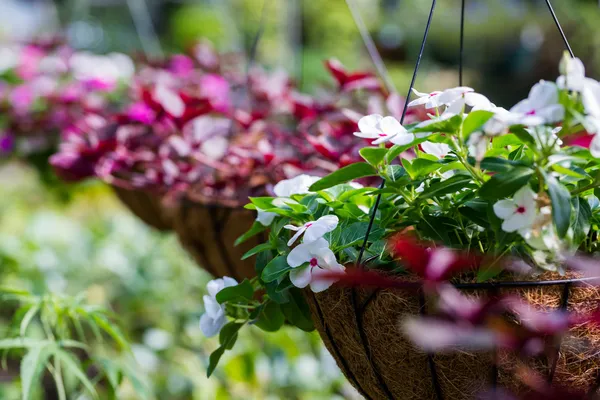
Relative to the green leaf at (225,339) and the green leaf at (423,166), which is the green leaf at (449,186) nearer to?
the green leaf at (423,166)

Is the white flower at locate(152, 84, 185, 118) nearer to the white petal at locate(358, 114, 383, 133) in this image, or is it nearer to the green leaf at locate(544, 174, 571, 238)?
the white petal at locate(358, 114, 383, 133)

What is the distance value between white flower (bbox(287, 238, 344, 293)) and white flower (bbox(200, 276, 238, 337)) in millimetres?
133

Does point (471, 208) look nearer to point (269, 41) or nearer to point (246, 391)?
point (246, 391)

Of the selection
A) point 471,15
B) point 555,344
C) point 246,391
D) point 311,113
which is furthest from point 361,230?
point 471,15

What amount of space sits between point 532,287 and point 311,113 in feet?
2.73

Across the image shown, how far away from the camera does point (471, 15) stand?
1064cm

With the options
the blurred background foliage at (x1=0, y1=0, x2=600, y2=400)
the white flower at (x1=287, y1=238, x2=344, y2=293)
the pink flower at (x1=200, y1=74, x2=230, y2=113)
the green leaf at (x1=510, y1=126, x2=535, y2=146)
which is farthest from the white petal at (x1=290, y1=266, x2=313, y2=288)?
the pink flower at (x1=200, y1=74, x2=230, y2=113)

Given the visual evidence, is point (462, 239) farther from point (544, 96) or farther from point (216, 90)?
point (216, 90)

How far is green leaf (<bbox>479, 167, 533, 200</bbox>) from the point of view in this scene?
A: 529 mm

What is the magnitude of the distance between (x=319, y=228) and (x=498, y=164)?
0.17 meters

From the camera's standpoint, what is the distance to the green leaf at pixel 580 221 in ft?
1.90

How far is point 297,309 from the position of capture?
75cm

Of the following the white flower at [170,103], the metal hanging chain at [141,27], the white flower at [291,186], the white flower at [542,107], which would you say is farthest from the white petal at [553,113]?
the metal hanging chain at [141,27]

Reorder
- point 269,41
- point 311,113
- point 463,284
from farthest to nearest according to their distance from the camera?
point 269,41 < point 311,113 < point 463,284
